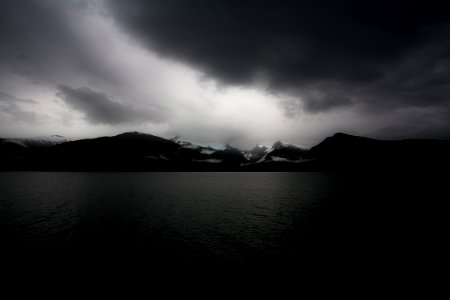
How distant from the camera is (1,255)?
31453 mm

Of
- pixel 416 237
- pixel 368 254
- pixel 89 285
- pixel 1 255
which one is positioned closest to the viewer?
pixel 89 285

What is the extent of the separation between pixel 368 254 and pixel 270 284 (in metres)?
18.0

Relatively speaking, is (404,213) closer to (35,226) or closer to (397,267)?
(397,267)

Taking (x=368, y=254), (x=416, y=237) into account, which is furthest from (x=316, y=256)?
(x=416, y=237)

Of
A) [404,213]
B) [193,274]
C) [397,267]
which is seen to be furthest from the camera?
[404,213]

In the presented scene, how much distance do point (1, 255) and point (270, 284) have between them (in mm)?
35595

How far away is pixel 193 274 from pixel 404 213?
202ft

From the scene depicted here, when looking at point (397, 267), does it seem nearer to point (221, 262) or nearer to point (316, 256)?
point (316, 256)

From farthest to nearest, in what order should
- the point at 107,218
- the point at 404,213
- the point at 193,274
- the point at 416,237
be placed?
the point at 404,213
the point at 107,218
the point at 416,237
the point at 193,274

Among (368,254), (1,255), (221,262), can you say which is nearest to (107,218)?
(1,255)

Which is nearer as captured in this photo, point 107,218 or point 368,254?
point 368,254

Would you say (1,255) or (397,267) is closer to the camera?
(397,267)

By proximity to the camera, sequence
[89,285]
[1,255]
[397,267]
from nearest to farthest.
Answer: [89,285] < [397,267] < [1,255]

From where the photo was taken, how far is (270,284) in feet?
81.7
